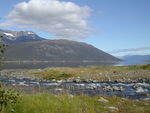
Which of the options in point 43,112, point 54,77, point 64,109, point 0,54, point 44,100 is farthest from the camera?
point 54,77

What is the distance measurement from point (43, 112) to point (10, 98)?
62.3 inches

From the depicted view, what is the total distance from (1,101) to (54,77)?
122 ft

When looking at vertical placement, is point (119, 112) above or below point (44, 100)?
below

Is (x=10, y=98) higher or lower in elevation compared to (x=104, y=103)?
higher

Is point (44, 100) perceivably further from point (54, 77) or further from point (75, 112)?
point (54, 77)

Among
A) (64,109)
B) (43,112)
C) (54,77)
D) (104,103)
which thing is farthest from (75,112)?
→ (54,77)

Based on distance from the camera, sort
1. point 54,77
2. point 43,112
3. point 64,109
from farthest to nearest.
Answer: point 54,77, point 64,109, point 43,112

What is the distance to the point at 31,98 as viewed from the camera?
12.2m

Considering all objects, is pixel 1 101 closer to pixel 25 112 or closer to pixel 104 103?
pixel 25 112

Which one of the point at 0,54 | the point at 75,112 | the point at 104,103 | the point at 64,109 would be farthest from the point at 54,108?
the point at 104,103

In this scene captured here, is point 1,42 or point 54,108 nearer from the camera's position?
point 1,42

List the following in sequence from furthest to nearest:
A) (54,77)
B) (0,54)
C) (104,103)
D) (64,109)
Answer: (54,77) → (104,103) → (64,109) → (0,54)

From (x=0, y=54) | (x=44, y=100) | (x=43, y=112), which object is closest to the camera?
(x=0, y=54)

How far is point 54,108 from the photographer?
10.8m
